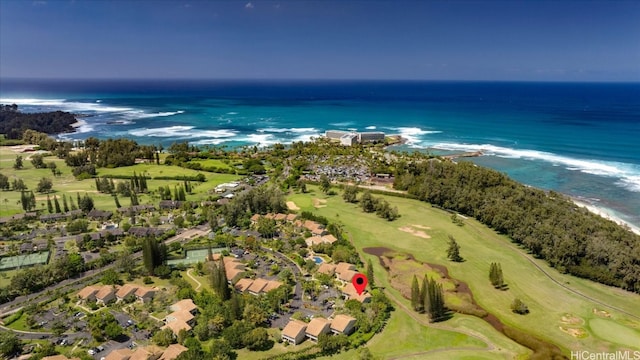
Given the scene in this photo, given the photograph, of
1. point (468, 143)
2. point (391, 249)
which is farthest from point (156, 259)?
point (468, 143)

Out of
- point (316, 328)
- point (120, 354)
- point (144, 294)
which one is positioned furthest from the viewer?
point (144, 294)

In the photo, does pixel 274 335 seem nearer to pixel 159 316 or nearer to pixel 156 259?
pixel 159 316

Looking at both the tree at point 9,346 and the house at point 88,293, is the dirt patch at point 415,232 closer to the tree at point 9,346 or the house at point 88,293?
the house at point 88,293

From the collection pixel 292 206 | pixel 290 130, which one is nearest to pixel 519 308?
pixel 292 206

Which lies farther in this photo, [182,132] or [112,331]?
[182,132]

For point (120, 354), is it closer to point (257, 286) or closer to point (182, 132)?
point (257, 286)

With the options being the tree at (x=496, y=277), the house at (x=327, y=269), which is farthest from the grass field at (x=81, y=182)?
the tree at (x=496, y=277)
